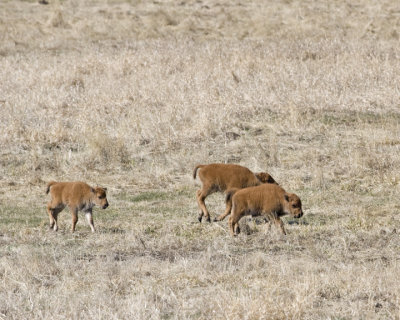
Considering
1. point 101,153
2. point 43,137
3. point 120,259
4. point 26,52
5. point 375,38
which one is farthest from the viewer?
point 375,38

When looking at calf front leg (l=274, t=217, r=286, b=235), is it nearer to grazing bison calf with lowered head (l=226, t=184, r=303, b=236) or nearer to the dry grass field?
grazing bison calf with lowered head (l=226, t=184, r=303, b=236)

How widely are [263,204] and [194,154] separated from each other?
5.47 metres

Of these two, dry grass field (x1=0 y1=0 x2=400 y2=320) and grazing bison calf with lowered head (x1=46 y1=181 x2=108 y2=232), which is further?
grazing bison calf with lowered head (x1=46 y1=181 x2=108 y2=232)

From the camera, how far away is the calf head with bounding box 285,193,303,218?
10930 mm

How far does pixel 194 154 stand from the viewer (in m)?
16.3

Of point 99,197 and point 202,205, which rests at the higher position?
point 99,197

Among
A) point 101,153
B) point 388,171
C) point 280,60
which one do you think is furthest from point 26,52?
point 388,171

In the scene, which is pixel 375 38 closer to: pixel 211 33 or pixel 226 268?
pixel 211 33

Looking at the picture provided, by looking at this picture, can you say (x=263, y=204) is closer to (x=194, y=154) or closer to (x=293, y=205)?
(x=293, y=205)

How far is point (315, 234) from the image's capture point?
1106 cm

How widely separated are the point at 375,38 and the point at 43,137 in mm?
16353

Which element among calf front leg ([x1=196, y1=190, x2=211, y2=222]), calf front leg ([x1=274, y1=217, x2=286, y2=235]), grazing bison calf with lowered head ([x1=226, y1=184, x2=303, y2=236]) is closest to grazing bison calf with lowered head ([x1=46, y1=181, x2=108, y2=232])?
calf front leg ([x1=196, y1=190, x2=211, y2=222])

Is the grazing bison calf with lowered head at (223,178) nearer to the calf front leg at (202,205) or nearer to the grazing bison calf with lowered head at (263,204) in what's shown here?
the calf front leg at (202,205)

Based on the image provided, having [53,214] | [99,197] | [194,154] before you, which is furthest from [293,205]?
[194,154]
